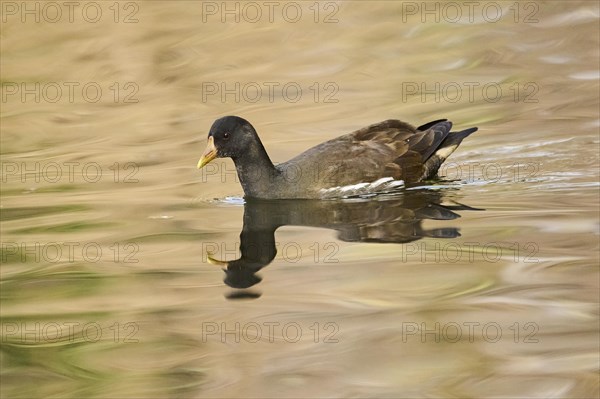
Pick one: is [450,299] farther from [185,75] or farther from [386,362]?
[185,75]

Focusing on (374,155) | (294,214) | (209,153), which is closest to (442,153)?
(374,155)

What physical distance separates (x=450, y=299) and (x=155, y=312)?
1505 mm

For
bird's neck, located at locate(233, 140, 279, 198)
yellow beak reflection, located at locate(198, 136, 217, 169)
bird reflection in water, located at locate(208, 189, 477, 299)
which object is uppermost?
yellow beak reflection, located at locate(198, 136, 217, 169)

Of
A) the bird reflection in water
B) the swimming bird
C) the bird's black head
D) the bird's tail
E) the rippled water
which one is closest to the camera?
the rippled water

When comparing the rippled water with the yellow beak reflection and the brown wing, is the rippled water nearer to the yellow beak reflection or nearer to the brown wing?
the brown wing

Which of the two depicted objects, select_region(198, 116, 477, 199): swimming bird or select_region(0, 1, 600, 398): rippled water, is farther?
select_region(198, 116, 477, 199): swimming bird

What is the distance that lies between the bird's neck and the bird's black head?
0.05 metres

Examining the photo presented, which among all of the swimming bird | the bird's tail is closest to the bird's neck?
the swimming bird

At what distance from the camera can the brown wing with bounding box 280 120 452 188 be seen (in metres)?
8.71

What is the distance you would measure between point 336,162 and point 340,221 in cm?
89

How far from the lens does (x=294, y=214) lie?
8.33 metres

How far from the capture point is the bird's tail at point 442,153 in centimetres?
905

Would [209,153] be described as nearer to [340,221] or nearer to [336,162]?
[336,162]

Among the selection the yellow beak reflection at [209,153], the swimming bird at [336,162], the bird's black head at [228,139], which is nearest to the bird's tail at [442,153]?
the swimming bird at [336,162]
